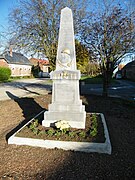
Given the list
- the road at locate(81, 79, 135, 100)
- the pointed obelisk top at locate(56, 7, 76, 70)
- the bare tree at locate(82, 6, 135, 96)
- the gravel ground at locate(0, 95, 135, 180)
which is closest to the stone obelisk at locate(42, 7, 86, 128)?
the pointed obelisk top at locate(56, 7, 76, 70)

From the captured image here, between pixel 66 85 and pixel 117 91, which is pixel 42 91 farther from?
pixel 66 85

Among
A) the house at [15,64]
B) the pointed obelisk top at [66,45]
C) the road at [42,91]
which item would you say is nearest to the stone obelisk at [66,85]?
the pointed obelisk top at [66,45]

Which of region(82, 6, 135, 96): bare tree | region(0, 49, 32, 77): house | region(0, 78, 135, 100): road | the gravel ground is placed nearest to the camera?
the gravel ground

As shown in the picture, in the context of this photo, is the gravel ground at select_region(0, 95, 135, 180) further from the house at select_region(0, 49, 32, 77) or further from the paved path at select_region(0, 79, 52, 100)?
the house at select_region(0, 49, 32, 77)

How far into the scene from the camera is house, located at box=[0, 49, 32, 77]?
135 ft

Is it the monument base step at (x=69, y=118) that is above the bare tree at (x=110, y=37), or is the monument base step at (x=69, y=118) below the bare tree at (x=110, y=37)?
below

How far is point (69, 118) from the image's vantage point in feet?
16.8

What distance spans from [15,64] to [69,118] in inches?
1675

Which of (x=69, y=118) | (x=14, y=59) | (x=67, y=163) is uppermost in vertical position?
(x=14, y=59)

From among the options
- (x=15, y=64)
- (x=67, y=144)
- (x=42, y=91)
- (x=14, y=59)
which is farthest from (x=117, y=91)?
(x=14, y=59)

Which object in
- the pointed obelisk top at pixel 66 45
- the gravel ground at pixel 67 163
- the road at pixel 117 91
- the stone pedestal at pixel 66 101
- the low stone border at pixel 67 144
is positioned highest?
the pointed obelisk top at pixel 66 45

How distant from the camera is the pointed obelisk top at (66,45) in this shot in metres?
5.21

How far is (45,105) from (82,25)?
6247mm

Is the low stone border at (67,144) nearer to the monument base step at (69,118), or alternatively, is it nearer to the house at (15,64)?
the monument base step at (69,118)
